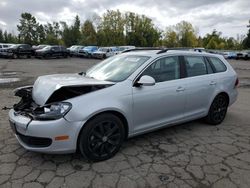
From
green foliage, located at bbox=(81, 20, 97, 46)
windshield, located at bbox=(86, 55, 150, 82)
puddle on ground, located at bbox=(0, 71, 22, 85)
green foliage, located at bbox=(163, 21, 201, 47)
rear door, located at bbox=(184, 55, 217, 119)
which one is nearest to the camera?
windshield, located at bbox=(86, 55, 150, 82)

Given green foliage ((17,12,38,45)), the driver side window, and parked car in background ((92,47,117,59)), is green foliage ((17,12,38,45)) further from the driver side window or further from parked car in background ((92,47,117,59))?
the driver side window

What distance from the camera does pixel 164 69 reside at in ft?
13.6

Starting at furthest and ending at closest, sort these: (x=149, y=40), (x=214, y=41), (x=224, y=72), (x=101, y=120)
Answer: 1. (x=214, y=41)
2. (x=149, y=40)
3. (x=224, y=72)
4. (x=101, y=120)

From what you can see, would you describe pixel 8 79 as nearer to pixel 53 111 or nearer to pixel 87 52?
pixel 53 111

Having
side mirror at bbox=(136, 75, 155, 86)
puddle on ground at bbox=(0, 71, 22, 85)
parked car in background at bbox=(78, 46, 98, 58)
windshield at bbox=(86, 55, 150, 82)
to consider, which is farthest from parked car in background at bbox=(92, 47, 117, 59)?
side mirror at bbox=(136, 75, 155, 86)

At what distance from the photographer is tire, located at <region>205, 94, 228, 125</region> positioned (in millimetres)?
4961

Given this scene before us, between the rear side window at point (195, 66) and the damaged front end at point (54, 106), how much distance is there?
6.00 ft

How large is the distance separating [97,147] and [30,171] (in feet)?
3.03

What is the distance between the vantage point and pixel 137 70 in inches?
149

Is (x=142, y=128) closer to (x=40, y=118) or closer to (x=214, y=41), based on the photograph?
(x=40, y=118)

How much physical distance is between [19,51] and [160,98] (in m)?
27.5

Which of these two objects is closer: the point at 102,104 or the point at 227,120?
the point at 102,104

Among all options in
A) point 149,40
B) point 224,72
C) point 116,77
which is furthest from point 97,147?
point 149,40

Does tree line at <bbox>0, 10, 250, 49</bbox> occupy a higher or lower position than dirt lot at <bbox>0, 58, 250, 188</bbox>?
higher
